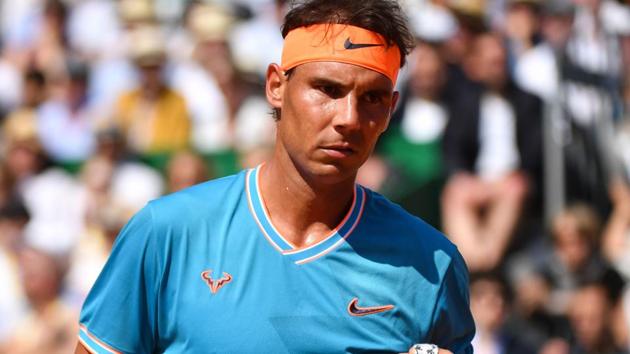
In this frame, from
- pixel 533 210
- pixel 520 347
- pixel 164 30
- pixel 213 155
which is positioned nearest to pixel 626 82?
pixel 533 210

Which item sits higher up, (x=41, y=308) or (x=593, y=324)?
(x=593, y=324)

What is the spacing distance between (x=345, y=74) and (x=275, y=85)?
1.03ft

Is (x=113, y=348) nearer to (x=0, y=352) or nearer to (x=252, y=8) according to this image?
(x=0, y=352)

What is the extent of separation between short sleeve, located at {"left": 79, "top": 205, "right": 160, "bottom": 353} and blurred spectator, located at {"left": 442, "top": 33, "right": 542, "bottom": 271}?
4.70 m

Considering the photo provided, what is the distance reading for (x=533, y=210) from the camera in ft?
26.5

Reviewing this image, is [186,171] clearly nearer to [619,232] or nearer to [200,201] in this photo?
[619,232]

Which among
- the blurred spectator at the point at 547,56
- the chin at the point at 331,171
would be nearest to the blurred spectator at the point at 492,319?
the blurred spectator at the point at 547,56

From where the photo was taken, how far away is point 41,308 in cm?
856

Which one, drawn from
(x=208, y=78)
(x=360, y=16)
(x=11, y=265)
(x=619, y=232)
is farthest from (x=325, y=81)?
(x=208, y=78)

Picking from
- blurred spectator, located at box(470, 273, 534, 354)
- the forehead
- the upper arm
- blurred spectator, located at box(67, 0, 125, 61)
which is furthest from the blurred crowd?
the upper arm

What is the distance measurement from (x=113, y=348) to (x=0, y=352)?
570 cm

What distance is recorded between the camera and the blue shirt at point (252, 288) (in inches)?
131

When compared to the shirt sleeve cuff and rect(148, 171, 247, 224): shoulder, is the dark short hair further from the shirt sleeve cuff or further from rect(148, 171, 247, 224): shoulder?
the shirt sleeve cuff

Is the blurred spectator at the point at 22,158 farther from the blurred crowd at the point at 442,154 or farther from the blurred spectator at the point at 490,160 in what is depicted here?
the blurred spectator at the point at 490,160
